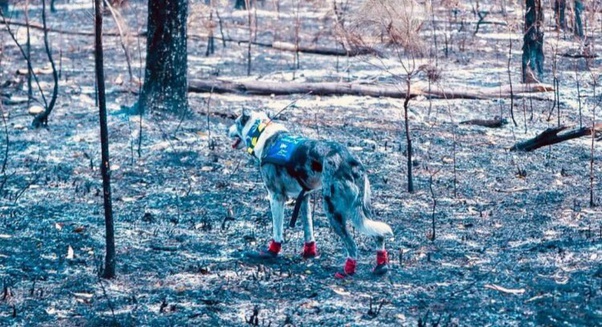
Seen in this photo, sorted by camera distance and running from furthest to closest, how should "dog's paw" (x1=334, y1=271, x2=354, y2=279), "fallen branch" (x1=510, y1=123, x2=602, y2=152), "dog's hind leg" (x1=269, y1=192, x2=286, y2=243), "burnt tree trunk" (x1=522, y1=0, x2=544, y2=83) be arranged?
1. "burnt tree trunk" (x1=522, y1=0, x2=544, y2=83)
2. "fallen branch" (x1=510, y1=123, x2=602, y2=152)
3. "dog's hind leg" (x1=269, y1=192, x2=286, y2=243)
4. "dog's paw" (x1=334, y1=271, x2=354, y2=279)

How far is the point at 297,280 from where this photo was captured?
619cm

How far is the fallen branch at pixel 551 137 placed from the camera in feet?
31.9

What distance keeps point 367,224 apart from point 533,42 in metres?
10.8

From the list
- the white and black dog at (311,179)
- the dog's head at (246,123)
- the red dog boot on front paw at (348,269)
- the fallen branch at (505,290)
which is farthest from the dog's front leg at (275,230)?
the fallen branch at (505,290)

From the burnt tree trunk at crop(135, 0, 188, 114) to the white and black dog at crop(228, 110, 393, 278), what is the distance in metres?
4.92

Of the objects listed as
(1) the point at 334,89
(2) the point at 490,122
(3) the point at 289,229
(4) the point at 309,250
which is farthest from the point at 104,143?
(1) the point at 334,89

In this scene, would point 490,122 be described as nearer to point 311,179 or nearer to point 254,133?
point 254,133

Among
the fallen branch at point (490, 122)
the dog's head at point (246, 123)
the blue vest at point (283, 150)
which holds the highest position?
the dog's head at point (246, 123)

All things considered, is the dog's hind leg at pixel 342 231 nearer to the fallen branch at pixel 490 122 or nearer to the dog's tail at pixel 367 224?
the dog's tail at pixel 367 224

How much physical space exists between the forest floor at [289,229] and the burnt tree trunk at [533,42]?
0.56 meters

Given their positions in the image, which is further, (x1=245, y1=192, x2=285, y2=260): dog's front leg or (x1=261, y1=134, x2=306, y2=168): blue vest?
(x1=245, y1=192, x2=285, y2=260): dog's front leg

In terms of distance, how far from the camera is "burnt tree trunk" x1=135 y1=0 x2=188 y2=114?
448 inches

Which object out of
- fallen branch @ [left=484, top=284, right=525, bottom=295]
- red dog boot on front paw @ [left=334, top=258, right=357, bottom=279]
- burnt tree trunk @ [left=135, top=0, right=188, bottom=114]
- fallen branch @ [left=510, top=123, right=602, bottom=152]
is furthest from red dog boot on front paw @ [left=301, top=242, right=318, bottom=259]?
burnt tree trunk @ [left=135, top=0, right=188, bottom=114]

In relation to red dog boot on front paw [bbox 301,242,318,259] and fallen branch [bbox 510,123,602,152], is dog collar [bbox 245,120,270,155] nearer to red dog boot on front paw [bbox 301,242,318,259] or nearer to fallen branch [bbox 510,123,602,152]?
red dog boot on front paw [bbox 301,242,318,259]
